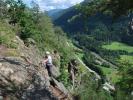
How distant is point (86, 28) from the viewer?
11.8 m

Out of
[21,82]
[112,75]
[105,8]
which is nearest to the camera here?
[105,8]

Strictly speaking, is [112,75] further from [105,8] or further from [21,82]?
[105,8]

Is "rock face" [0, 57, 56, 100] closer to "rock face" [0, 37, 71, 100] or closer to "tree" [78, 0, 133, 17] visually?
"rock face" [0, 37, 71, 100]

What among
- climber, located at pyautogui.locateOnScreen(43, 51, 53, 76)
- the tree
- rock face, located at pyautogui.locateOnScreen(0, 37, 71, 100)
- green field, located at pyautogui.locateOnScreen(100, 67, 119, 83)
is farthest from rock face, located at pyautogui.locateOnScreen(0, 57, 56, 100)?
green field, located at pyautogui.locateOnScreen(100, 67, 119, 83)

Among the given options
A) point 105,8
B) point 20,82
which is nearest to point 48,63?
point 20,82

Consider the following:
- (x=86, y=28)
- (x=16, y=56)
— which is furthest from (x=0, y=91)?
(x=86, y=28)

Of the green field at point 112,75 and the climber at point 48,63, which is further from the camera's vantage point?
the green field at point 112,75

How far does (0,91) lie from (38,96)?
6.07ft

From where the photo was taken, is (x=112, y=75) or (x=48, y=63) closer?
(x=48, y=63)

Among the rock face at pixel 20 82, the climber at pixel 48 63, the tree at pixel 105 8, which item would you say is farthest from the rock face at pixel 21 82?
the tree at pixel 105 8

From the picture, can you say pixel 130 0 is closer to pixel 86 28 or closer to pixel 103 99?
pixel 86 28

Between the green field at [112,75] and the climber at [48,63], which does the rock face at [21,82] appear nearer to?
the climber at [48,63]

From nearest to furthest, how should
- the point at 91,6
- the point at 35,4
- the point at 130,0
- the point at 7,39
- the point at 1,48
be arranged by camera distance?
the point at 130,0, the point at 91,6, the point at 1,48, the point at 7,39, the point at 35,4

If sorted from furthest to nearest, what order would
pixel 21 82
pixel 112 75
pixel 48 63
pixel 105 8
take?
pixel 112 75
pixel 48 63
pixel 21 82
pixel 105 8
